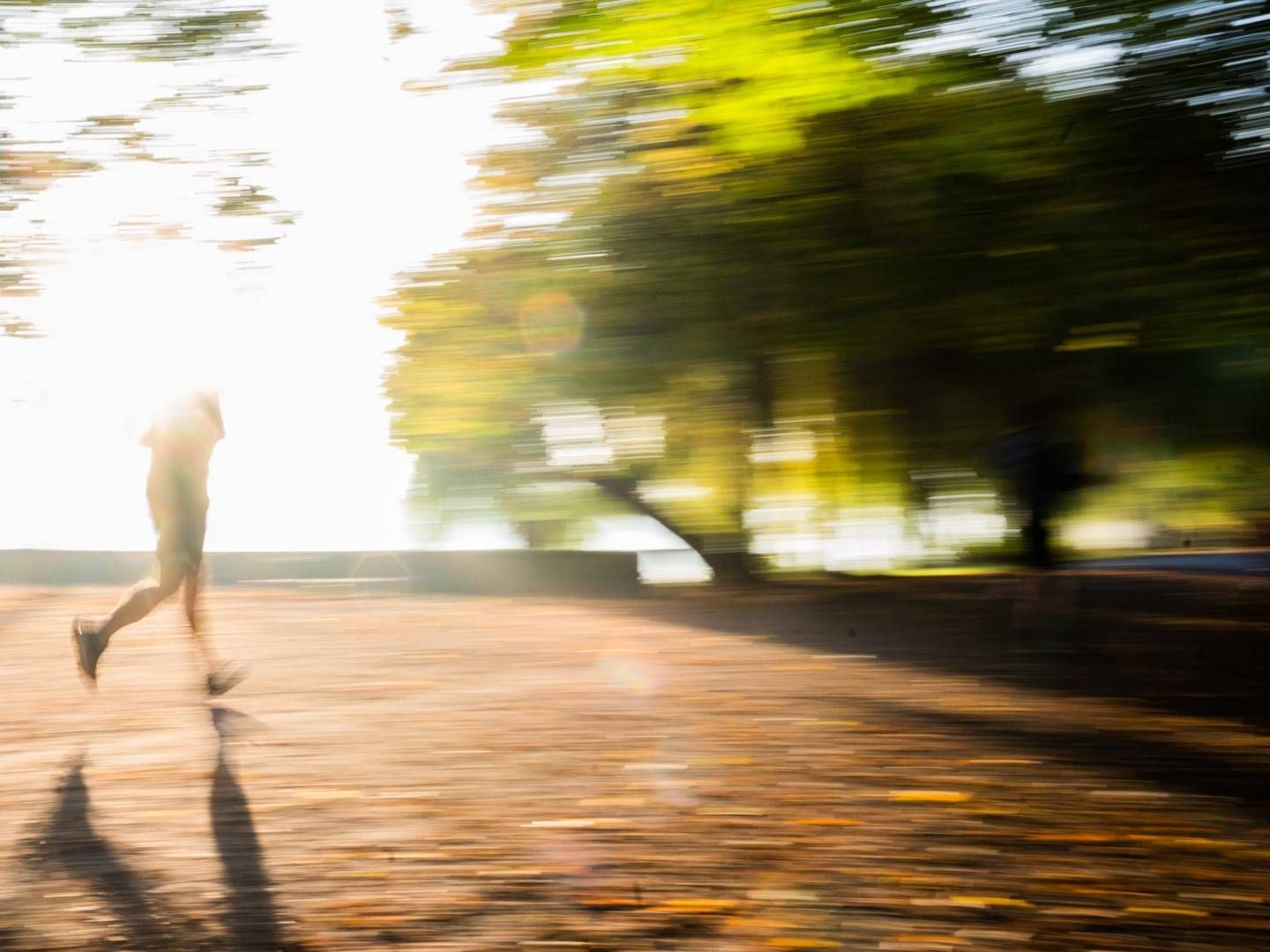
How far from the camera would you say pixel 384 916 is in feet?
11.4

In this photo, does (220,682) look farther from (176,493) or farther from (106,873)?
(106,873)

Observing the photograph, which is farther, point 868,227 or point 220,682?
point 868,227

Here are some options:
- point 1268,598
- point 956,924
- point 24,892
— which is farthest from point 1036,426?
point 24,892

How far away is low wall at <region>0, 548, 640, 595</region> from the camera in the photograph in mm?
16844

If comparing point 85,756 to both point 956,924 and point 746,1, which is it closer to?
point 956,924

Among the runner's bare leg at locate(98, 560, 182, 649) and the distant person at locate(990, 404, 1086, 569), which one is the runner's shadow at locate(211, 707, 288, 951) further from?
the distant person at locate(990, 404, 1086, 569)

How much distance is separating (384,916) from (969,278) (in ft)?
28.7

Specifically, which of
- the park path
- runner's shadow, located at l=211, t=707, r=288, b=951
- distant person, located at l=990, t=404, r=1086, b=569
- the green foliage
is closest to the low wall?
the green foliage

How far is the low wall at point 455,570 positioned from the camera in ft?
55.3

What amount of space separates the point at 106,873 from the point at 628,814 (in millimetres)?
1662

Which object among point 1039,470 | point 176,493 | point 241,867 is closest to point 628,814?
point 241,867

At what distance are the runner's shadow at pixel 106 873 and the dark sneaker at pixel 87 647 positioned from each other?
55.8 inches

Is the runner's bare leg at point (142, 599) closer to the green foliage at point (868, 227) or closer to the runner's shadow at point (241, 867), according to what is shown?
the runner's shadow at point (241, 867)

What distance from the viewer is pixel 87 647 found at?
6.36m
